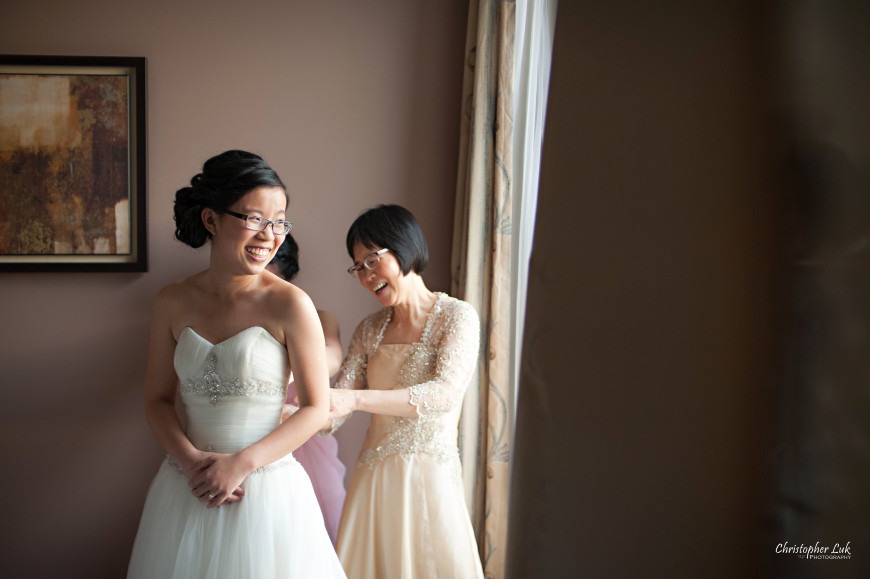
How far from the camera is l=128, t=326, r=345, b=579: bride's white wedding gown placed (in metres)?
1.26

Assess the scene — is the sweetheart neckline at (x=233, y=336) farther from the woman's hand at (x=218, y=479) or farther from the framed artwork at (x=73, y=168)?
the framed artwork at (x=73, y=168)

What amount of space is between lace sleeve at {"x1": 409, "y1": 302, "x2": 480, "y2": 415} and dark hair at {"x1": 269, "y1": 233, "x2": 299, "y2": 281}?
30.4 inches

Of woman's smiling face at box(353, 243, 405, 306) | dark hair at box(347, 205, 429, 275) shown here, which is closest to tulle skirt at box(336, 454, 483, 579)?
woman's smiling face at box(353, 243, 405, 306)

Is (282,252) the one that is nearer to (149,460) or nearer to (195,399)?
(195,399)

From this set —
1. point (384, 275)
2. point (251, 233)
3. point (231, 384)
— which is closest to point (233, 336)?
point (231, 384)

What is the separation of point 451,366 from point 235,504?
64cm

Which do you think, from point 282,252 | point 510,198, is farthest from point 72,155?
point 510,198

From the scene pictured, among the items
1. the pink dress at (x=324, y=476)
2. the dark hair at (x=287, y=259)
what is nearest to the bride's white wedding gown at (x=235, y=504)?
the pink dress at (x=324, y=476)

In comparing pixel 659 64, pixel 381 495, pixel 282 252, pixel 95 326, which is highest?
pixel 659 64

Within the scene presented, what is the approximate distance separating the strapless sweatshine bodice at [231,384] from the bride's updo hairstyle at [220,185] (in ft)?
0.89

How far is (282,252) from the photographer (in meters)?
2.09

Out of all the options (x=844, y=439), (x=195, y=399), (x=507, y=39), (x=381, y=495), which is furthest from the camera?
(x=507, y=39)

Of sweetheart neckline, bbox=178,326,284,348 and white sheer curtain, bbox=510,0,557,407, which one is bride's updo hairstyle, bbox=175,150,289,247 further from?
white sheer curtain, bbox=510,0,557,407

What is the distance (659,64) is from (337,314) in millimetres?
2213
